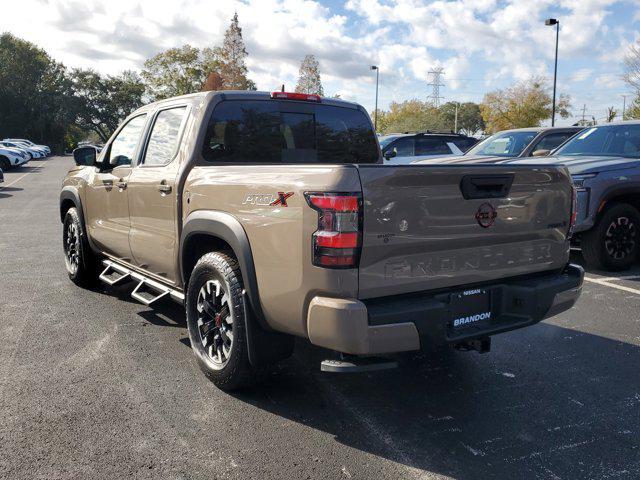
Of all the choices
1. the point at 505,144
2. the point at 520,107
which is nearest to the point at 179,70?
the point at 520,107

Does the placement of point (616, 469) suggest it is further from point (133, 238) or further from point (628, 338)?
point (133, 238)

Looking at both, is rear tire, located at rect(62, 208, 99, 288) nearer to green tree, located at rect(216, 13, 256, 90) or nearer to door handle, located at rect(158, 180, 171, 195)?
door handle, located at rect(158, 180, 171, 195)

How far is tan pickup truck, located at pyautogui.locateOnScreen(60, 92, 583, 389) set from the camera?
2887 mm

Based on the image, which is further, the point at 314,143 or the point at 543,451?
the point at 314,143

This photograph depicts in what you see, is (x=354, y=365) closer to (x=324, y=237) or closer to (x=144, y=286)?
(x=324, y=237)

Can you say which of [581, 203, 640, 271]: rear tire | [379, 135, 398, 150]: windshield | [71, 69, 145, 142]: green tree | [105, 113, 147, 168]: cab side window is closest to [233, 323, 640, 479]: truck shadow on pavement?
[105, 113, 147, 168]: cab side window

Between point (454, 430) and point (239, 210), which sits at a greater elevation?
point (239, 210)

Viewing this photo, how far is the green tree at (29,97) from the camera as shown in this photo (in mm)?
72625

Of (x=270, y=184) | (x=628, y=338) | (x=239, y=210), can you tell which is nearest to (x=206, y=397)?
(x=239, y=210)

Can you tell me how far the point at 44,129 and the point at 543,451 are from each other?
8292 cm

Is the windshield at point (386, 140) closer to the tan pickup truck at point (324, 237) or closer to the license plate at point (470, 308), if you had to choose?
the tan pickup truck at point (324, 237)

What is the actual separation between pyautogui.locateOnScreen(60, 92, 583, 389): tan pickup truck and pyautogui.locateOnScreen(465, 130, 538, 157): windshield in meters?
6.51

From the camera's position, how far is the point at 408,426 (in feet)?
10.8

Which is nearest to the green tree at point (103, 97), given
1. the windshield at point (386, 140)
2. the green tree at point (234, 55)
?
the green tree at point (234, 55)
